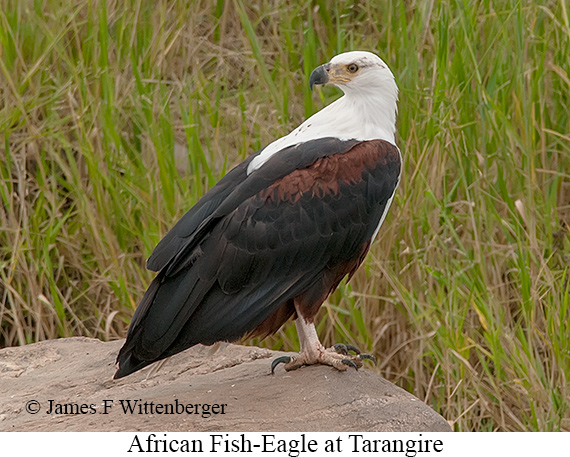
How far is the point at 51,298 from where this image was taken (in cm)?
470

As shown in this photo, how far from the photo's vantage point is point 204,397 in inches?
A: 142

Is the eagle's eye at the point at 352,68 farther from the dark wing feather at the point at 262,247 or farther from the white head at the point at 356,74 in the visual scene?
the dark wing feather at the point at 262,247

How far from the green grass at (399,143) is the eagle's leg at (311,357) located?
0.45 meters

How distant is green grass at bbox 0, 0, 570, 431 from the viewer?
4.06 m

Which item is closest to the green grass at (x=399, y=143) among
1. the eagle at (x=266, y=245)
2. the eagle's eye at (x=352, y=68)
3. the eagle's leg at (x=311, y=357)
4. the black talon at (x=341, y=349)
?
the black talon at (x=341, y=349)

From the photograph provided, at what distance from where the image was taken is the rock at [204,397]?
11.3ft

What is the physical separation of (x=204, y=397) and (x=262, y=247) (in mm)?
628

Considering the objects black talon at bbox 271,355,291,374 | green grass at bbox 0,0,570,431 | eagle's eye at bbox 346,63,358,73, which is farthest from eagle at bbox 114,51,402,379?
green grass at bbox 0,0,570,431

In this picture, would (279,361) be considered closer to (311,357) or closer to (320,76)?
(311,357)

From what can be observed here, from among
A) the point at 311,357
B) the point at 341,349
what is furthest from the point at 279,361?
the point at 341,349

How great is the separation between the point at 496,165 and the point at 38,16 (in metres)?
2.63

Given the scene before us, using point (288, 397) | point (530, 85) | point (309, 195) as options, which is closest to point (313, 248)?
point (309, 195)
